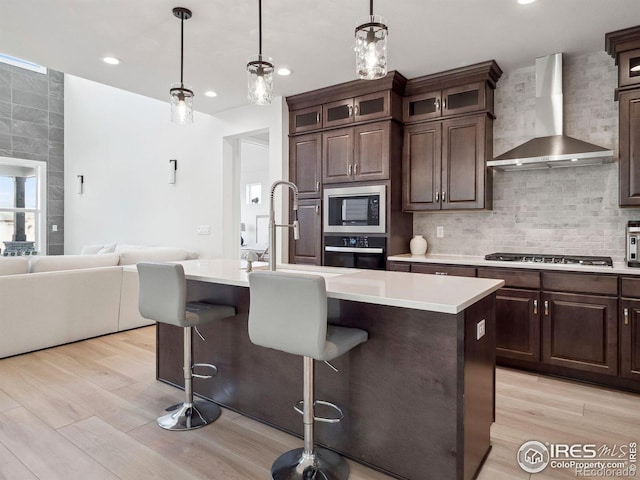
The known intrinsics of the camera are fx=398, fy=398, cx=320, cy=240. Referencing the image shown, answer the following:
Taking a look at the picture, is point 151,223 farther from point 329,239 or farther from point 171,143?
point 329,239

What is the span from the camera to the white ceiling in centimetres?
272

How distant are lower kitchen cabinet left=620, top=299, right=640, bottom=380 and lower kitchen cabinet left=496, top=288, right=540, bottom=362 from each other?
0.54 meters

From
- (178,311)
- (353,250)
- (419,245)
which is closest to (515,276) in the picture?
(419,245)

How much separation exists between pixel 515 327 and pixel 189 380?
256 centimetres

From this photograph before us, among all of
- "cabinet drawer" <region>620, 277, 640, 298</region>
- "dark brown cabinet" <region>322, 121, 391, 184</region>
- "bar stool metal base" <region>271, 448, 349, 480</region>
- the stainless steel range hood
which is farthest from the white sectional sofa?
"cabinet drawer" <region>620, 277, 640, 298</region>

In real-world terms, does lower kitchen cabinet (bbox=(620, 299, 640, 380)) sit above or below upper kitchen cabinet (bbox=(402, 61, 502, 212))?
below

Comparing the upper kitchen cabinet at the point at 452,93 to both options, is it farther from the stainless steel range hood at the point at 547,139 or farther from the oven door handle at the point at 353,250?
the oven door handle at the point at 353,250

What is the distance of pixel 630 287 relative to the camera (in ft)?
9.30

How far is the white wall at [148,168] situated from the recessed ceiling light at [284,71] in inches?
28.4

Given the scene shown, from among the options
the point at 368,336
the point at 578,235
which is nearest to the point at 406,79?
the point at 578,235

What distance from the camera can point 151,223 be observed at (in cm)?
625

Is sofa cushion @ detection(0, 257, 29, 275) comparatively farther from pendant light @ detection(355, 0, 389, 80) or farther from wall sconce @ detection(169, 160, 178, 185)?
pendant light @ detection(355, 0, 389, 80)

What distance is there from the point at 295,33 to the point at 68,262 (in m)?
3.12

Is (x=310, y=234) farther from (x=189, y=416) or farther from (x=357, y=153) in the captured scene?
(x=189, y=416)
